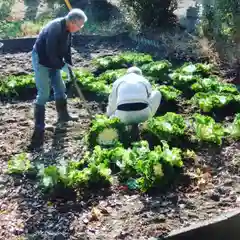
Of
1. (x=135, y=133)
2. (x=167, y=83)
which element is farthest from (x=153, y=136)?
(x=167, y=83)

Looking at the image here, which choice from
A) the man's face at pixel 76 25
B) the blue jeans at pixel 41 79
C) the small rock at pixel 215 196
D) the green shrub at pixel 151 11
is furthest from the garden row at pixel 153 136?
the green shrub at pixel 151 11

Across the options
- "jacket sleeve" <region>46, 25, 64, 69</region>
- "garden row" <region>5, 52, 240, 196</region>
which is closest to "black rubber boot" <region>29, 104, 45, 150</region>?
"garden row" <region>5, 52, 240, 196</region>

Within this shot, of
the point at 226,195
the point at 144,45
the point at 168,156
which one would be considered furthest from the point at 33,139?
the point at 144,45

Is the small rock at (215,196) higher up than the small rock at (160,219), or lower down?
higher up

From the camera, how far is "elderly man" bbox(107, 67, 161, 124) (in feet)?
25.6

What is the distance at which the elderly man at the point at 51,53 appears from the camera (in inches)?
316

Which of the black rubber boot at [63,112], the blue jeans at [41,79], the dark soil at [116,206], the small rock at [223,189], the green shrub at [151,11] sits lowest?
the dark soil at [116,206]

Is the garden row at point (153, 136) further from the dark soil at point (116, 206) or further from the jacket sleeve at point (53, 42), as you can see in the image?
the jacket sleeve at point (53, 42)

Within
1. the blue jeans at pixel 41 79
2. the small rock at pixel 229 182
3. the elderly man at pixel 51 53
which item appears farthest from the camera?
the blue jeans at pixel 41 79

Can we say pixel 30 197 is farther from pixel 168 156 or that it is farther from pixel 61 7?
pixel 61 7

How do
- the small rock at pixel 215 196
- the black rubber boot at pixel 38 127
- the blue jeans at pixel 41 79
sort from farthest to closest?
1. the blue jeans at pixel 41 79
2. the black rubber boot at pixel 38 127
3. the small rock at pixel 215 196

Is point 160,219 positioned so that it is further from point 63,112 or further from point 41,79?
point 63,112

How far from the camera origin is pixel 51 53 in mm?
8055

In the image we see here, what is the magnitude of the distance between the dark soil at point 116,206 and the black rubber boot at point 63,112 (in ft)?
3.89
